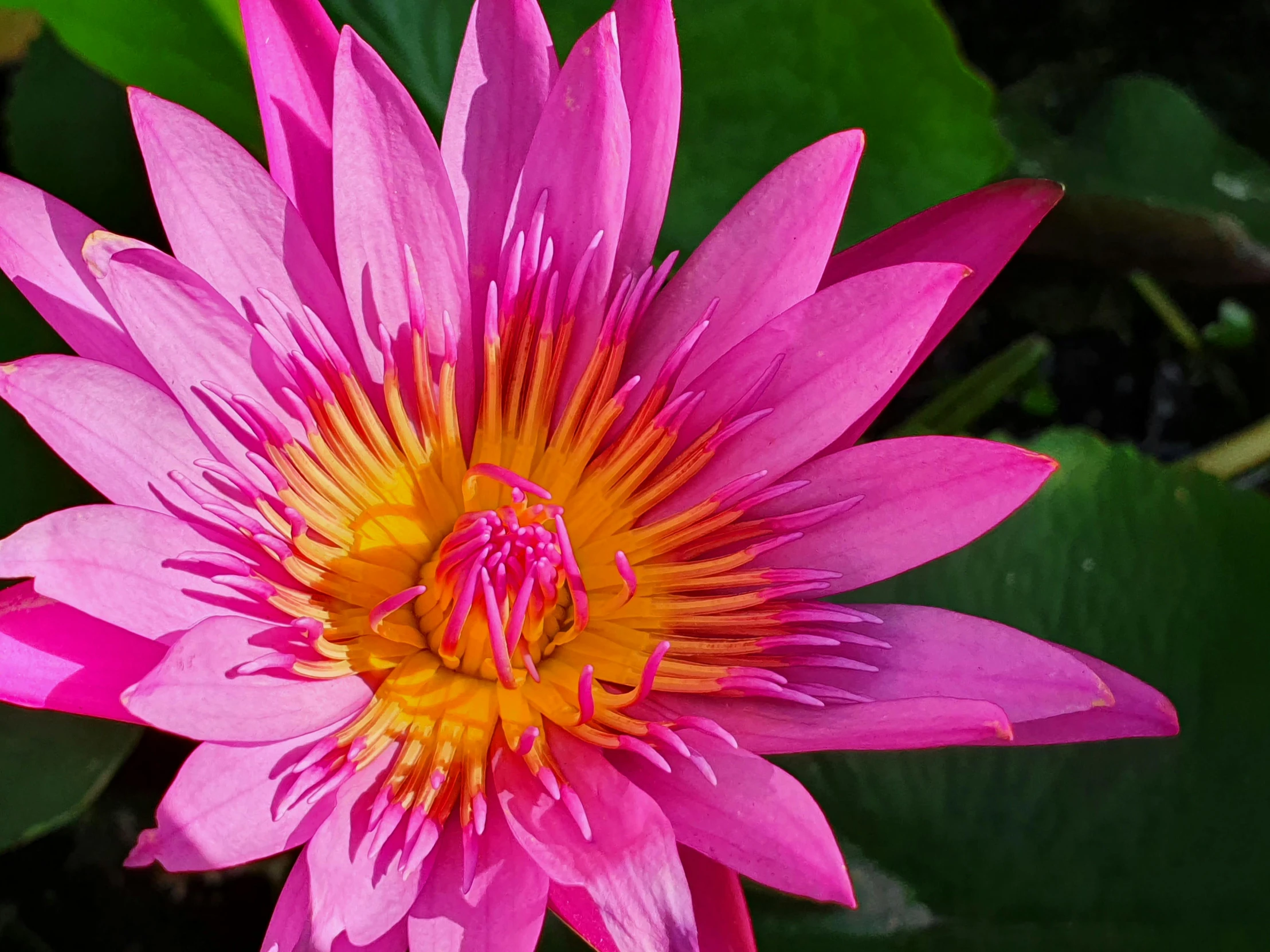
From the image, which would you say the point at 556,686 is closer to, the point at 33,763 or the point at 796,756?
the point at 796,756

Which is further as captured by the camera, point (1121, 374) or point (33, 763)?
point (1121, 374)

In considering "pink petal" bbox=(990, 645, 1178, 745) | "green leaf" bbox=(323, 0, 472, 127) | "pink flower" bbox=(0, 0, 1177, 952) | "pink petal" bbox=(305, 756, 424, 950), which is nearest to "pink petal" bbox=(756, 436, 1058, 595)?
"pink flower" bbox=(0, 0, 1177, 952)

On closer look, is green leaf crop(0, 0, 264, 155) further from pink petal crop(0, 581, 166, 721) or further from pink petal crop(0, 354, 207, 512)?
pink petal crop(0, 581, 166, 721)

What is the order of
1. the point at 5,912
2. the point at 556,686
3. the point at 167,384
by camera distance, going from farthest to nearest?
the point at 5,912 < the point at 556,686 < the point at 167,384

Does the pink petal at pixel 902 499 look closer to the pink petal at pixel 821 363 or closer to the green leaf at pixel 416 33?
the pink petal at pixel 821 363

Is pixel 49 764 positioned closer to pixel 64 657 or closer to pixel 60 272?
pixel 64 657

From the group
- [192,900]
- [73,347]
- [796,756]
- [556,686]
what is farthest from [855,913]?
[73,347]
